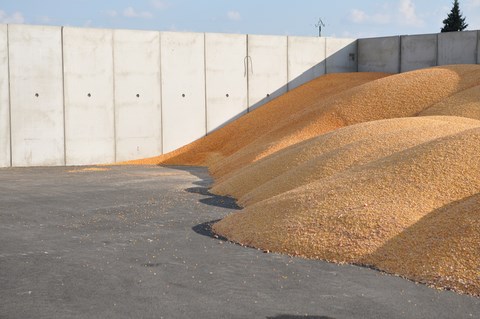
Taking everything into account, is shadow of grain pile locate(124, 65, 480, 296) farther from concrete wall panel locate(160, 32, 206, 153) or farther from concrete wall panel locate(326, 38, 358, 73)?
concrete wall panel locate(326, 38, 358, 73)

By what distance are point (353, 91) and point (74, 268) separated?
1343cm

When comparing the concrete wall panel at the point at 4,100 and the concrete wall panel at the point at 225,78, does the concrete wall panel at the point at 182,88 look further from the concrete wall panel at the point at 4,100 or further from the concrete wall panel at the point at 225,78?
the concrete wall panel at the point at 4,100

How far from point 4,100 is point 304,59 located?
11.0 metres

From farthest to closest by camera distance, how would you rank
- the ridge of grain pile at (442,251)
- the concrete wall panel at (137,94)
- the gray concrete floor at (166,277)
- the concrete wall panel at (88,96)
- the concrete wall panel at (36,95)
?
1. the concrete wall panel at (137,94)
2. the concrete wall panel at (88,96)
3. the concrete wall panel at (36,95)
4. the ridge of grain pile at (442,251)
5. the gray concrete floor at (166,277)

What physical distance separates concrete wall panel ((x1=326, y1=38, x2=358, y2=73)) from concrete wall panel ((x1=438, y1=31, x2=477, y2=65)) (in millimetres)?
3801

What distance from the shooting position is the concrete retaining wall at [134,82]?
61.3 ft

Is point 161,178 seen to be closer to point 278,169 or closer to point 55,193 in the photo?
point 55,193

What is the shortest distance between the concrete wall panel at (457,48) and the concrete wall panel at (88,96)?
11736 mm

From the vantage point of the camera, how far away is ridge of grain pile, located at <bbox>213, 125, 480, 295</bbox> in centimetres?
755

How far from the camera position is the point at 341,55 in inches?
1024

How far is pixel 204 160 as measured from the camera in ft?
65.1

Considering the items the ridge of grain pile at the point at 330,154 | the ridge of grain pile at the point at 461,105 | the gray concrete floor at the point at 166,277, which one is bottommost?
the gray concrete floor at the point at 166,277

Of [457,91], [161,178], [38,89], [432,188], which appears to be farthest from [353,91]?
[432,188]

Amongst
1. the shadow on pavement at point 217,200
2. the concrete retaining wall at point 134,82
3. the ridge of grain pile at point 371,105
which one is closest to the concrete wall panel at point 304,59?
the concrete retaining wall at point 134,82
